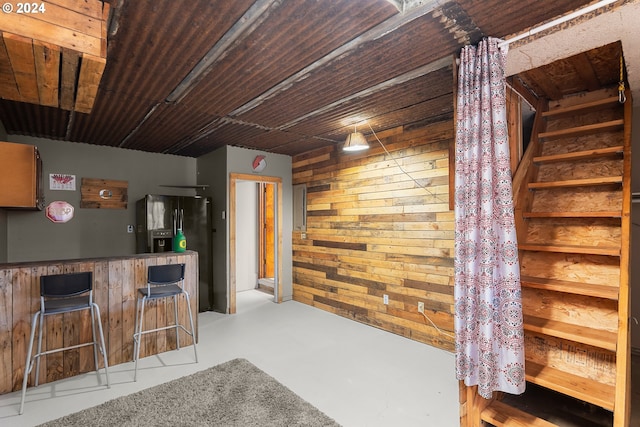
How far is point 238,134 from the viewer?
4.19 meters

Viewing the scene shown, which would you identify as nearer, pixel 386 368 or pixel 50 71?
pixel 50 71

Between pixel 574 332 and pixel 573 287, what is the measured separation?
0.28m

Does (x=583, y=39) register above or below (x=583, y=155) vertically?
above

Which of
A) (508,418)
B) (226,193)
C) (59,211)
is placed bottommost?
(508,418)

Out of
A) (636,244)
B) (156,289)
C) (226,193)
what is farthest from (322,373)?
(636,244)

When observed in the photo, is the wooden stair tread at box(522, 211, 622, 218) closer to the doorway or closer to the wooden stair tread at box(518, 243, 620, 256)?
the wooden stair tread at box(518, 243, 620, 256)

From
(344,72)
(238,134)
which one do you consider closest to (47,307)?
(238,134)

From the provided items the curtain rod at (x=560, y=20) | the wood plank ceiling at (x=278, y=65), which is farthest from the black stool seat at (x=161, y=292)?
the curtain rod at (x=560, y=20)

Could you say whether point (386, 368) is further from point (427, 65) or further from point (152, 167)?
point (152, 167)

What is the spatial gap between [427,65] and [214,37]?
1495 millimetres

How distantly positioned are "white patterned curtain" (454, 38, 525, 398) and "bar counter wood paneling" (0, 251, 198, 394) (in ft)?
9.49

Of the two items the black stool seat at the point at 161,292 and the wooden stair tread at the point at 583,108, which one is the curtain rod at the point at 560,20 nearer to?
the wooden stair tread at the point at 583,108

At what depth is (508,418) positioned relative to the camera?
2.02m

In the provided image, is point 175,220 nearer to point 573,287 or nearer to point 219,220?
point 219,220
